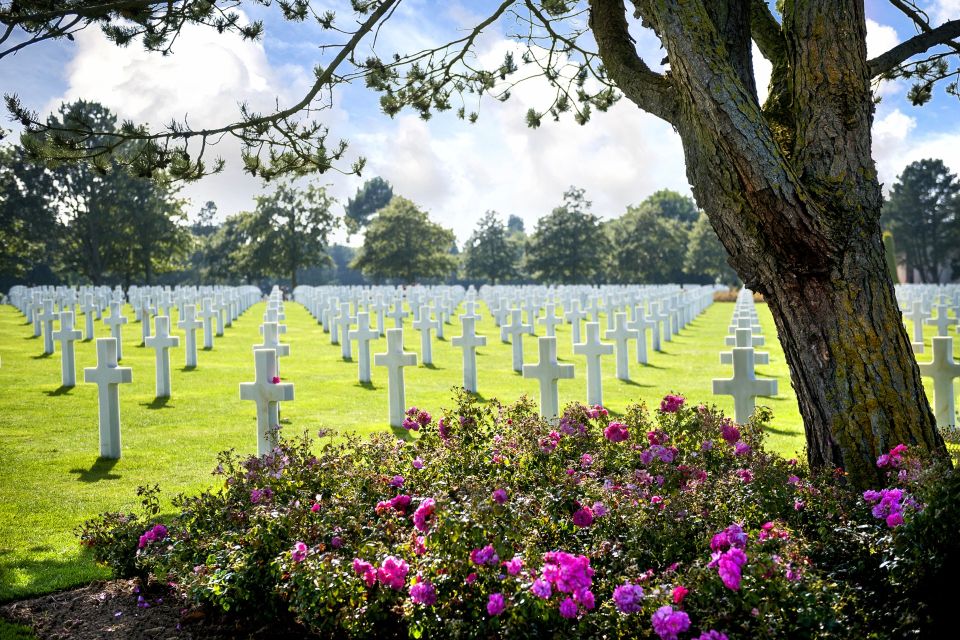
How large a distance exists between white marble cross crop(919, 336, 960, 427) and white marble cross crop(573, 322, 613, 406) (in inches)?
129

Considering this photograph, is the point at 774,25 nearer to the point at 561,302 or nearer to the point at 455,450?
the point at 455,450

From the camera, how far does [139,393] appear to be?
36.6 feet

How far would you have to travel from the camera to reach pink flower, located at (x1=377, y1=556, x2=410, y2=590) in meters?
3.04

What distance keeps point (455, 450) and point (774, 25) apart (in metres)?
3.72

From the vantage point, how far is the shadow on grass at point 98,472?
654 centimetres

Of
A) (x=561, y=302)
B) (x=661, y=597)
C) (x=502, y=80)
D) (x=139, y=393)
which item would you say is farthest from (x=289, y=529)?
(x=561, y=302)

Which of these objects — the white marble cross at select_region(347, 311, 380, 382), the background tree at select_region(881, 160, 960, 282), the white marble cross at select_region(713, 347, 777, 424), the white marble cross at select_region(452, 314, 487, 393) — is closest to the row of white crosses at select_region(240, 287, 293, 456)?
the white marble cross at select_region(713, 347, 777, 424)

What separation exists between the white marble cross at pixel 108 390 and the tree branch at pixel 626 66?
5.22m

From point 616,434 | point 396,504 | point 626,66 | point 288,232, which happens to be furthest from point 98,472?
point 288,232

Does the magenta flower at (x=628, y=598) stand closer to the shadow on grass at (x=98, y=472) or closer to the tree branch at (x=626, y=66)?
the tree branch at (x=626, y=66)

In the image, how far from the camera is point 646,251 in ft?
212

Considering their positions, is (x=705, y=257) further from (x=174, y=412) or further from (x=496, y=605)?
(x=496, y=605)

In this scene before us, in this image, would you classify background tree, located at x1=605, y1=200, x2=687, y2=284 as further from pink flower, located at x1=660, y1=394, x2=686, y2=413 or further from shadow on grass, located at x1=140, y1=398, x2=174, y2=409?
pink flower, located at x1=660, y1=394, x2=686, y2=413

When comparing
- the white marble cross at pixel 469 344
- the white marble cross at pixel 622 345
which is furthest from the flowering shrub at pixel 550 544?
the white marble cross at pixel 622 345
